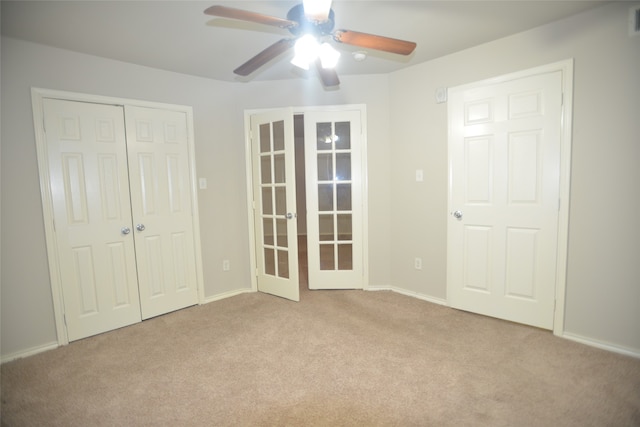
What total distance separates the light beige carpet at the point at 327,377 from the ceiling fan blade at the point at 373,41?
2.08 meters

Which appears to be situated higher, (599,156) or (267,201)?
(599,156)

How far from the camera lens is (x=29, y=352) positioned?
2.35 metres

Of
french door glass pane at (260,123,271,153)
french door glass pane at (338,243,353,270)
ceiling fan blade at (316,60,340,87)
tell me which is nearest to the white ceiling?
ceiling fan blade at (316,60,340,87)

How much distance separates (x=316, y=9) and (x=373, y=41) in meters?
0.44

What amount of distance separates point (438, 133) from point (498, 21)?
1001 mm

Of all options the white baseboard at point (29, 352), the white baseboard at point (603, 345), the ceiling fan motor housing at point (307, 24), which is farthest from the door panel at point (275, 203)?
the white baseboard at point (603, 345)

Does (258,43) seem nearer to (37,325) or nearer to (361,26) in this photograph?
(361,26)

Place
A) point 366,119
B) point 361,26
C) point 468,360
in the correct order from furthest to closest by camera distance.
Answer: point 366,119 → point 361,26 → point 468,360

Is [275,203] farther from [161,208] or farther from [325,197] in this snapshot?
[161,208]

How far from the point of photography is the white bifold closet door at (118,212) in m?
2.50

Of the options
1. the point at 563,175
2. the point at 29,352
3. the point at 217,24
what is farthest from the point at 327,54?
the point at 29,352

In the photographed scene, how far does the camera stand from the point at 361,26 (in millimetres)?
2275

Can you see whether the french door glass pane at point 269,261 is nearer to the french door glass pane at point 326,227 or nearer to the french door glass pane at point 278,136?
the french door glass pane at point 326,227

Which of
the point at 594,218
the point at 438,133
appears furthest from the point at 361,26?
the point at 594,218
